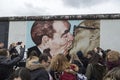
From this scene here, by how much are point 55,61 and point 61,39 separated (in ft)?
16.1

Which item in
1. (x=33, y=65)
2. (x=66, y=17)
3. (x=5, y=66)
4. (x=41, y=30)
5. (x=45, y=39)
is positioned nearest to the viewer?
(x=33, y=65)

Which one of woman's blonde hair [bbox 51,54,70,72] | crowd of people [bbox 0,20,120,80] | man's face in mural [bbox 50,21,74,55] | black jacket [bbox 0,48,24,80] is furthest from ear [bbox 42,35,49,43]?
woman's blonde hair [bbox 51,54,70,72]

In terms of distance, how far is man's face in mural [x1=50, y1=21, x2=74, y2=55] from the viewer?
12.0 meters

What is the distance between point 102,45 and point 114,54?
17.3ft

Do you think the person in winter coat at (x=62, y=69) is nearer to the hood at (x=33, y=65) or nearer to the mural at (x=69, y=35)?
the hood at (x=33, y=65)

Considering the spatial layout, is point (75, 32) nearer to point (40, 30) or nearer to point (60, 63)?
point (40, 30)

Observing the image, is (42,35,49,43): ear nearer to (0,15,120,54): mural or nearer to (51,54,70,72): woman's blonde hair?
(0,15,120,54): mural

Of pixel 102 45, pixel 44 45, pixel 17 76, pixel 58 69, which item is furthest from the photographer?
pixel 44 45

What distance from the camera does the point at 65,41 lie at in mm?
11984

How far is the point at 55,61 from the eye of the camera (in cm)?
713

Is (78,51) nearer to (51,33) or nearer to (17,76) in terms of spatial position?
(51,33)

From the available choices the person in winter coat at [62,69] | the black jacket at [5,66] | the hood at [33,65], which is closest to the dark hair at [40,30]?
the black jacket at [5,66]

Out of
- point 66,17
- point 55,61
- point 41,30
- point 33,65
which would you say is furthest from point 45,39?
point 33,65

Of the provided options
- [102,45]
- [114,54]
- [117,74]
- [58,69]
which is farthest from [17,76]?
[102,45]
